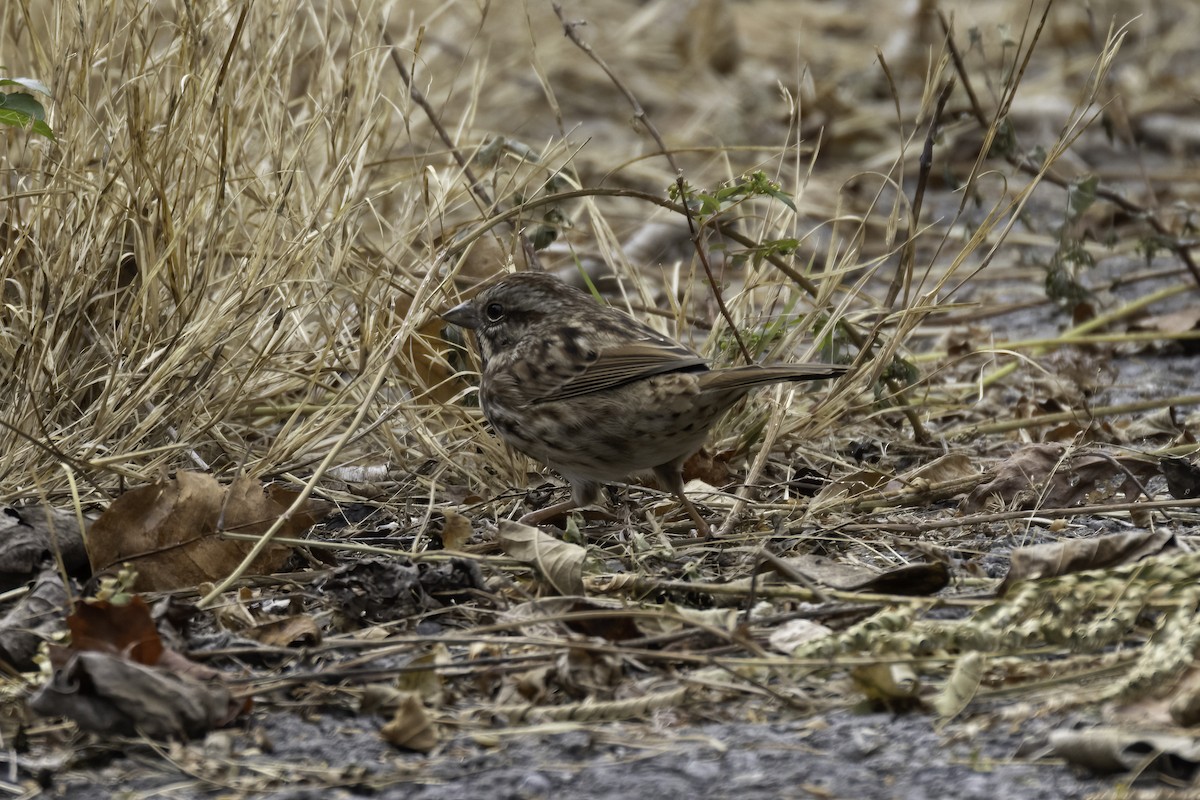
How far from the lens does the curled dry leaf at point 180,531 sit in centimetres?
356

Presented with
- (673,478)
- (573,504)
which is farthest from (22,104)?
(673,478)

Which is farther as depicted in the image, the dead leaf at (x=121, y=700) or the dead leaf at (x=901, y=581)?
the dead leaf at (x=901, y=581)

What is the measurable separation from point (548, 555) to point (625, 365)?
80 cm

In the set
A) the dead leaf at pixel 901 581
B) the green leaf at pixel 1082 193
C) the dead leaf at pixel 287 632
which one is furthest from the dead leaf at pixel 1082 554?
the green leaf at pixel 1082 193

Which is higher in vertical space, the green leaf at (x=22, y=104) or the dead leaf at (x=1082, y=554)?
the green leaf at (x=22, y=104)

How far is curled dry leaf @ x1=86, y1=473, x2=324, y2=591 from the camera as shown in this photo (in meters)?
3.56

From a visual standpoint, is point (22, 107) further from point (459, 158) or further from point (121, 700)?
point (459, 158)

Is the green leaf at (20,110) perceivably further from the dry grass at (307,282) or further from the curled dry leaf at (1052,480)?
the curled dry leaf at (1052,480)

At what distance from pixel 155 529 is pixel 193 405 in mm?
602

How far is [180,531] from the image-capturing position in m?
3.62

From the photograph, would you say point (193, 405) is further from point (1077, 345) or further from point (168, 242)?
point (1077, 345)

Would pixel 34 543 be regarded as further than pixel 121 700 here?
Yes

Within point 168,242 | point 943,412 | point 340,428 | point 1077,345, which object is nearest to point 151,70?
point 168,242

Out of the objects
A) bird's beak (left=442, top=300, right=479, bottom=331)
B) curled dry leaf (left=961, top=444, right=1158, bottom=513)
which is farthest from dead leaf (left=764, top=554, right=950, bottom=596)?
bird's beak (left=442, top=300, right=479, bottom=331)
